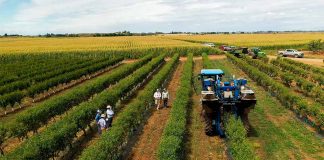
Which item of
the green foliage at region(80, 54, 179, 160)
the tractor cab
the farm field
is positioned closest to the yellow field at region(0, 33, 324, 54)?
the farm field

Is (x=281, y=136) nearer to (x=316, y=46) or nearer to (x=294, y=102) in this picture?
(x=294, y=102)

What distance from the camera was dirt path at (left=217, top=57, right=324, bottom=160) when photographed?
1430 centimetres

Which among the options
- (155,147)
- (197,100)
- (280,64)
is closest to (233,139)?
(155,147)

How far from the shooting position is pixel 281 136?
16.5m

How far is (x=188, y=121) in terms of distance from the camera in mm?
19094

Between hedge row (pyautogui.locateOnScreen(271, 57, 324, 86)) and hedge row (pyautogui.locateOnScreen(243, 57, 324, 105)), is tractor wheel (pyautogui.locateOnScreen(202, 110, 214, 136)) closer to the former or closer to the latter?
hedge row (pyautogui.locateOnScreen(243, 57, 324, 105))

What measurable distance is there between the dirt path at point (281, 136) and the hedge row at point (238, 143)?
56.6 inches

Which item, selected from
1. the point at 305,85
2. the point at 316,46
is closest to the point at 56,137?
the point at 305,85

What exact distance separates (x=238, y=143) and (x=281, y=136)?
4.74 m

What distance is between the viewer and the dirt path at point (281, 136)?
1430 centimetres

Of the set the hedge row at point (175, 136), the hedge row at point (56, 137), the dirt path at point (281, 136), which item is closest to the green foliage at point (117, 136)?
the hedge row at point (56, 137)

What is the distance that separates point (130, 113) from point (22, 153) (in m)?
5.72

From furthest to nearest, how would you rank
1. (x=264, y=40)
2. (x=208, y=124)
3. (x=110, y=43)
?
(x=264, y=40) < (x=110, y=43) < (x=208, y=124)

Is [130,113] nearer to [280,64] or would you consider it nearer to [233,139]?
[233,139]
